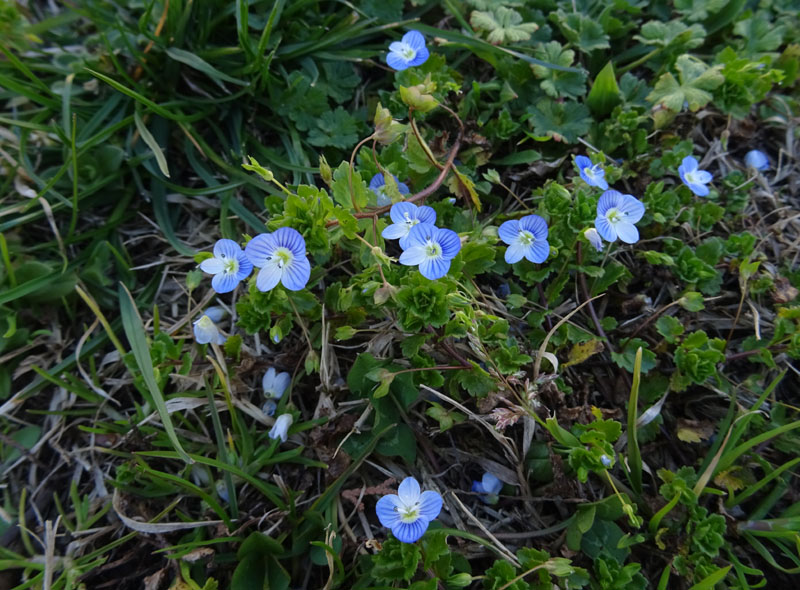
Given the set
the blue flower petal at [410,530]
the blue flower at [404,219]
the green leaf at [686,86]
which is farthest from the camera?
the green leaf at [686,86]

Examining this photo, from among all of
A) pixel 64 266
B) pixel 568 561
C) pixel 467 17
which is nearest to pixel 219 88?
pixel 64 266

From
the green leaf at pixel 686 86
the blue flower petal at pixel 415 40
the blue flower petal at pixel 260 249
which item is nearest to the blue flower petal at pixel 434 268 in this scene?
the blue flower petal at pixel 260 249

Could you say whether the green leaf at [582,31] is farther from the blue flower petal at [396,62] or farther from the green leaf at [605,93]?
the blue flower petal at [396,62]

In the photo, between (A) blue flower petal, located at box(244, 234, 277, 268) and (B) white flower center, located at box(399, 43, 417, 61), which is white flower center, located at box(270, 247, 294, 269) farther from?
(B) white flower center, located at box(399, 43, 417, 61)

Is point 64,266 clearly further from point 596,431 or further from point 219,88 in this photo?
point 596,431

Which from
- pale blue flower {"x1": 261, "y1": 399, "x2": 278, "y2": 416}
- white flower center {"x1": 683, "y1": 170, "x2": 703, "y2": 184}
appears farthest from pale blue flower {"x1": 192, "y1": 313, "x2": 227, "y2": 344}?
white flower center {"x1": 683, "y1": 170, "x2": 703, "y2": 184}

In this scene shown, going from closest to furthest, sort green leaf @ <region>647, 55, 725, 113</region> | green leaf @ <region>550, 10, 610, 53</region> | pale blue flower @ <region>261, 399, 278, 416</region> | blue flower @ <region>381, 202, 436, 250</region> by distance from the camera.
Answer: blue flower @ <region>381, 202, 436, 250</region> < pale blue flower @ <region>261, 399, 278, 416</region> < green leaf @ <region>647, 55, 725, 113</region> < green leaf @ <region>550, 10, 610, 53</region>
